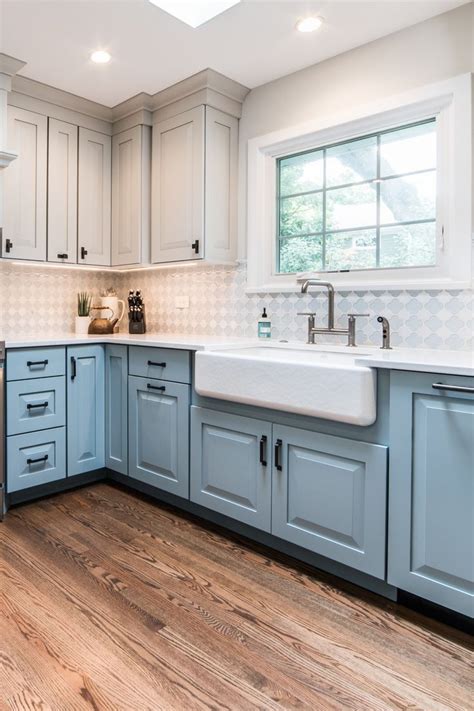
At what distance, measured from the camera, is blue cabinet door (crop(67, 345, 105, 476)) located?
283 centimetres

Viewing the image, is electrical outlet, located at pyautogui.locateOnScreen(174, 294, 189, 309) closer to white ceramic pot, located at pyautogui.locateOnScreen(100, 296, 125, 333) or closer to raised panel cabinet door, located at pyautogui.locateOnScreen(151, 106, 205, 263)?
raised panel cabinet door, located at pyautogui.locateOnScreen(151, 106, 205, 263)

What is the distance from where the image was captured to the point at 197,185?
2.88 meters

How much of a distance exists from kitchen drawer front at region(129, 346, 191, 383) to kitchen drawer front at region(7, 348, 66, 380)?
0.39 m

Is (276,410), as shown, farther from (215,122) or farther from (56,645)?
(215,122)

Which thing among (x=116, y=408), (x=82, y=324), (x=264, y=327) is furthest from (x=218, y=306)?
(x=82, y=324)

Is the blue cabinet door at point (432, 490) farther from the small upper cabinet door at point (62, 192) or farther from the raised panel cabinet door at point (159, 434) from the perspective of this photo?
the small upper cabinet door at point (62, 192)

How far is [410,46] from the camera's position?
2268 millimetres

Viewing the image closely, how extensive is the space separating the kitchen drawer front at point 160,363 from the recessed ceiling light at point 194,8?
5.05ft

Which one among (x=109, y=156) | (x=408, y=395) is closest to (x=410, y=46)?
(x=408, y=395)

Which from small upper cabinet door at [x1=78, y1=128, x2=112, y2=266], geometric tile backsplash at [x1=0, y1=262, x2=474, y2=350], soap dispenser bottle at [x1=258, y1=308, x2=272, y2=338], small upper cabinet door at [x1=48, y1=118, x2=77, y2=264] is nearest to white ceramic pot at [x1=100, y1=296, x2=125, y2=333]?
geometric tile backsplash at [x1=0, y1=262, x2=474, y2=350]

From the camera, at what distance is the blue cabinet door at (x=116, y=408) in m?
2.86

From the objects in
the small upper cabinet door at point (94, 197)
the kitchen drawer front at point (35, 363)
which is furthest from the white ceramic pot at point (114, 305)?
the kitchen drawer front at point (35, 363)

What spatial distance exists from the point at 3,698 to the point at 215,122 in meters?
2.81

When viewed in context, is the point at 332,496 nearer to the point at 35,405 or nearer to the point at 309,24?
the point at 35,405
